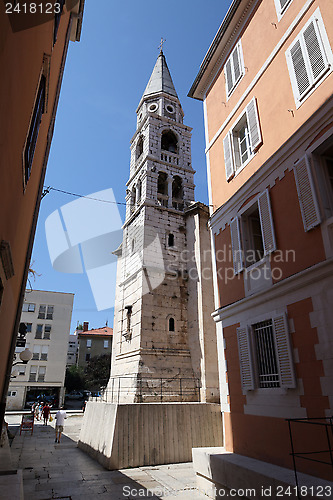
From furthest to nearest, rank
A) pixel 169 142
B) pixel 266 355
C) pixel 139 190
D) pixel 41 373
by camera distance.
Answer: pixel 41 373 → pixel 169 142 → pixel 139 190 → pixel 266 355

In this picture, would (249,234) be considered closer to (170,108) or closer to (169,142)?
(169,142)

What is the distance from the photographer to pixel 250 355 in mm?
7262

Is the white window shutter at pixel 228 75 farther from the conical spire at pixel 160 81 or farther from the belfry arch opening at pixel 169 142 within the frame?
the conical spire at pixel 160 81

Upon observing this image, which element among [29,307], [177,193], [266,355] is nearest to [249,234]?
[266,355]

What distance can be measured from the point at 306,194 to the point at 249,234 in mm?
2275

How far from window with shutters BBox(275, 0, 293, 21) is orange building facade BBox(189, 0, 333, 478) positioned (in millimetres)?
41

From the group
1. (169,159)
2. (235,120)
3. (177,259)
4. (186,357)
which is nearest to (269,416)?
(235,120)

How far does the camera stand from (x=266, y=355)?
691cm

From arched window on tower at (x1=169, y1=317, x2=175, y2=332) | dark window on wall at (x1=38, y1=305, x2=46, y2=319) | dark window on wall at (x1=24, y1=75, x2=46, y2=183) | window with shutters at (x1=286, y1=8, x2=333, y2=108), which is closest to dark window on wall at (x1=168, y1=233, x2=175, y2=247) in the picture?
arched window on tower at (x1=169, y1=317, x2=175, y2=332)

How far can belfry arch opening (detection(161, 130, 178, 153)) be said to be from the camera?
73.7 feet

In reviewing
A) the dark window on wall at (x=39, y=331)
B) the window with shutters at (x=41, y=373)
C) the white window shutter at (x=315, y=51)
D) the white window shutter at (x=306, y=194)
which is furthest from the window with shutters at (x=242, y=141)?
the dark window on wall at (x=39, y=331)

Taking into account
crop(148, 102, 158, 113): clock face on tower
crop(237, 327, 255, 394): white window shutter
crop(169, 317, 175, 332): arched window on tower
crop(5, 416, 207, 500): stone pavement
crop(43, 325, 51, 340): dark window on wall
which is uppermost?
crop(148, 102, 158, 113): clock face on tower

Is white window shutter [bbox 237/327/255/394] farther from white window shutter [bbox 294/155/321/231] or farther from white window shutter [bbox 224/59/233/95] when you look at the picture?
white window shutter [bbox 224/59/233/95]

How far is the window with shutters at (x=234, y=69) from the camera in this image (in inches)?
384
